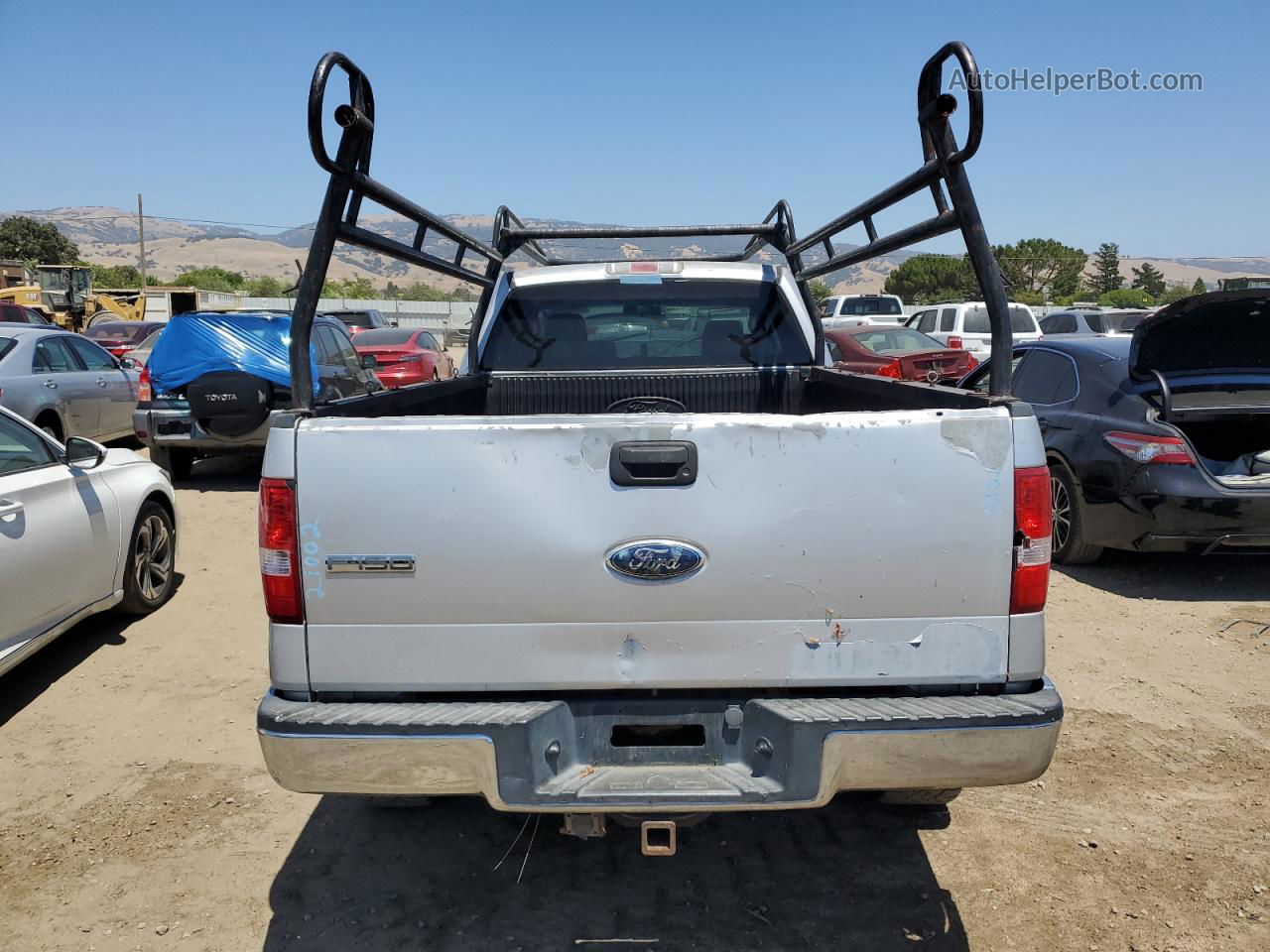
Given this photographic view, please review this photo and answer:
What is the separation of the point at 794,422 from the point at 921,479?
36 centimetres

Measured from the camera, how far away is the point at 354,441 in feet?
7.84

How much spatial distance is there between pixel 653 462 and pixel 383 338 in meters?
14.5

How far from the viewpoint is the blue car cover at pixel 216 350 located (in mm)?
9547

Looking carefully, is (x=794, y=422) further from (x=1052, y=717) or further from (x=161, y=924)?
(x=161, y=924)

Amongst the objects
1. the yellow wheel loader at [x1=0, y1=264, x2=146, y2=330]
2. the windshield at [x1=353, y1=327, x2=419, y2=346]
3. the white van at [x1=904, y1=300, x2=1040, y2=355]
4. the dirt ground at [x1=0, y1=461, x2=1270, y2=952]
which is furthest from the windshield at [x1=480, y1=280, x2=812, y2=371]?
the yellow wheel loader at [x1=0, y1=264, x2=146, y2=330]

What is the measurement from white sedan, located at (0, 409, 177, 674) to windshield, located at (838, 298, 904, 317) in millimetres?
21824

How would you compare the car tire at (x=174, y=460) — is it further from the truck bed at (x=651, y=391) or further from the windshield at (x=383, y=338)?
the truck bed at (x=651, y=391)

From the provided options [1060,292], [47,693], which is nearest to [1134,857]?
[47,693]

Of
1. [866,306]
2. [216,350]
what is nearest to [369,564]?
[216,350]

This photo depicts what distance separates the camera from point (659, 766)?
8.13 ft

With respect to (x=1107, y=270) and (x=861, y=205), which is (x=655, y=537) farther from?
(x=1107, y=270)

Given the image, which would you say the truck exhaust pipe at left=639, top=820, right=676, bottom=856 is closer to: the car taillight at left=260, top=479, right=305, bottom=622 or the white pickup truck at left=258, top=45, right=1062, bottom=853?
the white pickup truck at left=258, top=45, right=1062, bottom=853

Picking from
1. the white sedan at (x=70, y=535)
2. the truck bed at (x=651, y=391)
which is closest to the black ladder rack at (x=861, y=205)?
the truck bed at (x=651, y=391)

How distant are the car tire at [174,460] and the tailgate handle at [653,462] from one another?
9219 millimetres
